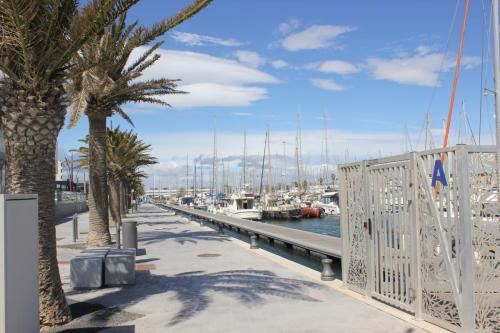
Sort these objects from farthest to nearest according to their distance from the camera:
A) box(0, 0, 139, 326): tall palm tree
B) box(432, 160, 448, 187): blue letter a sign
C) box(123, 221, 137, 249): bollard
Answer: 1. box(123, 221, 137, 249): bollard
2. box(0, 0, 139, 326): tall palm tree
3. box(432, 160, 448, 187): blue letter a sign

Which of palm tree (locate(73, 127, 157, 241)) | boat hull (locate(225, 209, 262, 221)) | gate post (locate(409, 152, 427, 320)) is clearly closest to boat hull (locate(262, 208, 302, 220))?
boat hull (locate(225, 209, 262, 221))

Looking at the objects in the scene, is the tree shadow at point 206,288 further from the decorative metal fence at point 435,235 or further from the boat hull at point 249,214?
the boat hull at point 249,214

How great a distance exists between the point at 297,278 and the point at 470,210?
5.64 m

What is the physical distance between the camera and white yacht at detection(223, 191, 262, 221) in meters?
56.3

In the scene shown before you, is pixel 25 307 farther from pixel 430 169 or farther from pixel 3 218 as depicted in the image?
pixel 430 169

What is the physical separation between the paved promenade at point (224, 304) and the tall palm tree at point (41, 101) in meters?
1.01

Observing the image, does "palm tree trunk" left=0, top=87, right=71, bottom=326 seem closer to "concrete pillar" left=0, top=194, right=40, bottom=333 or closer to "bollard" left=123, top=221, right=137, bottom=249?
"concrete pillar" left=0, top=194, right=40, bottom=333

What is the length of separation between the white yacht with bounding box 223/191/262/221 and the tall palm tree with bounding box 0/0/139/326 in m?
48.5

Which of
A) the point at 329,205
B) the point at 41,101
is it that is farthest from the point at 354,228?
the point at 329,205

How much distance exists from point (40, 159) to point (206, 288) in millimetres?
4503

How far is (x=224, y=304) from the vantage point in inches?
354

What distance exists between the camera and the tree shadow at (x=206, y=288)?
919 centimetres

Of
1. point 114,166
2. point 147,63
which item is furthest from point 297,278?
point 114,166

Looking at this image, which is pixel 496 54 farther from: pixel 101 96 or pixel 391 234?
pixel 101 96
